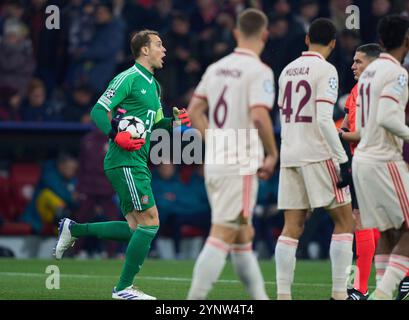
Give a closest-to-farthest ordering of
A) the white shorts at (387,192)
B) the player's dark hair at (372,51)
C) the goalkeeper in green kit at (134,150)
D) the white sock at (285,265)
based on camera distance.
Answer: the white shorts at (387,192) < the white sock at (285,265) < the player's dark hair at (372,51) < the goalkeeper in green kit at (134,150)

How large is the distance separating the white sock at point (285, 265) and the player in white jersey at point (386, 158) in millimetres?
889

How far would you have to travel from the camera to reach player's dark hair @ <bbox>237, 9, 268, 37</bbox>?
8836 mm

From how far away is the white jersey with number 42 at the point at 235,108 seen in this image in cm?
873

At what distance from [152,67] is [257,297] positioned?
10.6 feet

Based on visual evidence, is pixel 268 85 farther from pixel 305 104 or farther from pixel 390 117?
pixel 305 104

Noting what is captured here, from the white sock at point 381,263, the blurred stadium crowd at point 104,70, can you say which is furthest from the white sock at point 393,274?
the blurred stadium crowd at point 104,70

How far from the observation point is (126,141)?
10.7 m

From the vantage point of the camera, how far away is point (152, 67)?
37.0 feet

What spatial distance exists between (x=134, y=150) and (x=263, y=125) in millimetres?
2507

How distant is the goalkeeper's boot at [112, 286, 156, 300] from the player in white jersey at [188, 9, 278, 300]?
2020mm

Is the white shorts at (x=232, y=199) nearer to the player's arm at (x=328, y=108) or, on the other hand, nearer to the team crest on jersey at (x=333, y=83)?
the player's arm at (x=328, y=108)

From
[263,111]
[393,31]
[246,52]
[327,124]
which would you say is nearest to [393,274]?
[327,124]

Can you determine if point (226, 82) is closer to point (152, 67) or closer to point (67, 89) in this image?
point (152, 67)
